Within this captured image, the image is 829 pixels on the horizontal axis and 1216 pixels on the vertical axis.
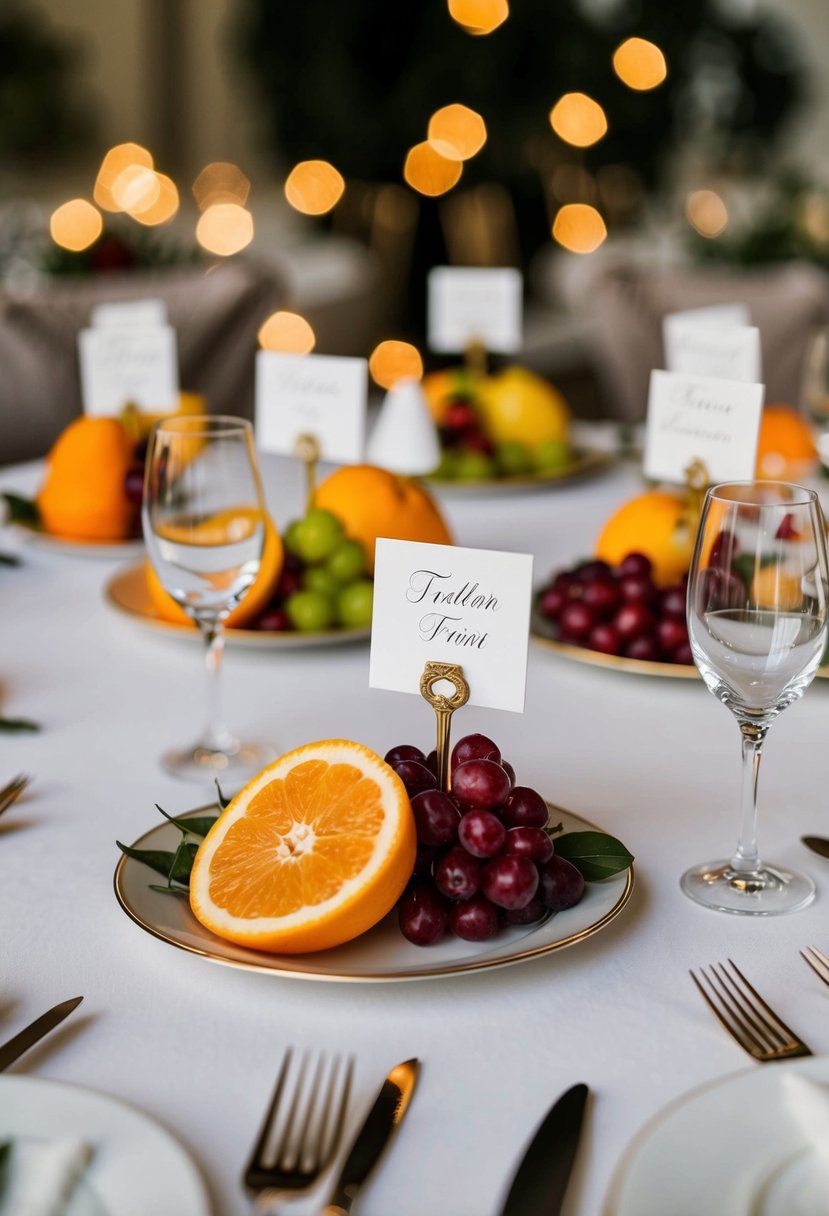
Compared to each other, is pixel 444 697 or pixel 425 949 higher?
pixel 444 697

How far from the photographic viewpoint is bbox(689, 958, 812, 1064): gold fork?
0.62m

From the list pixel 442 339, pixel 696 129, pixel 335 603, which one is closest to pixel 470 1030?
pixel 335 603

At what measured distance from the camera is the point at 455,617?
0.74 meters

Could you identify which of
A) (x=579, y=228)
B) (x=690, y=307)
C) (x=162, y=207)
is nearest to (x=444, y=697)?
(x=690, y=307)

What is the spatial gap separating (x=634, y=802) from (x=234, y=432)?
1.25ft

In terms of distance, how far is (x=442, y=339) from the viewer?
6.59ft

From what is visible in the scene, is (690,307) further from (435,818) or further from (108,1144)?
(108,1144)

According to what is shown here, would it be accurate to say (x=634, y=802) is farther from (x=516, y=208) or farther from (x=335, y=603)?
(x=516, y=208)

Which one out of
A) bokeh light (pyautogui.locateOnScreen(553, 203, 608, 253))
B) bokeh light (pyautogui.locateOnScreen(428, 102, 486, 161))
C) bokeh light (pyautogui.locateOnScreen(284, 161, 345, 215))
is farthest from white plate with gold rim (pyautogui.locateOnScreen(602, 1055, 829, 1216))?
bokeh light (pyautogui.locateOnScreen(284, 161, 345, 215))

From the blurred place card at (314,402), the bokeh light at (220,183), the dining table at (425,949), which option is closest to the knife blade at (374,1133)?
the dining table at (425,949)

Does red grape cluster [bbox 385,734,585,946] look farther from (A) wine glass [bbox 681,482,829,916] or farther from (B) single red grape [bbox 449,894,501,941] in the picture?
(A) wine glass [bbox 681,482,829,916]

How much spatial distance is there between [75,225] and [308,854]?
4.46 m

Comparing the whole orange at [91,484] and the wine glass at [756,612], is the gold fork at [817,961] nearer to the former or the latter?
the wine glass at [756,612]

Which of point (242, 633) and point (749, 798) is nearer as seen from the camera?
point (749, 798)
